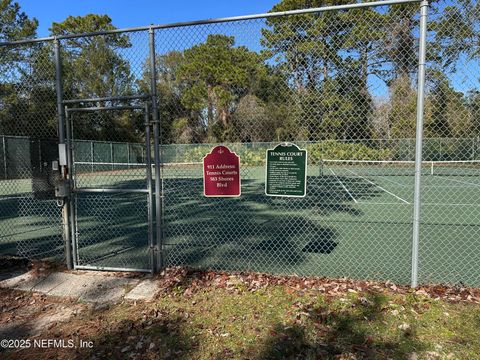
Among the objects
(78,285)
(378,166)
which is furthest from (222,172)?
(378,166)

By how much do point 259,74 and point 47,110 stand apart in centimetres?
362

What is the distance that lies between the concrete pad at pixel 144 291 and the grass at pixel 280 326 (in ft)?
0.45

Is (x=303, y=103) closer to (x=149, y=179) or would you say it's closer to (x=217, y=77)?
(x=217, y=77)

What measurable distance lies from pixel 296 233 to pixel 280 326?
4546 millimetres

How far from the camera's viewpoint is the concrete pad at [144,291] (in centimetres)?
450

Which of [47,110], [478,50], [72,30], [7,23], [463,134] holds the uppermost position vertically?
[72,30]

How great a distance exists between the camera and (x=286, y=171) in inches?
185

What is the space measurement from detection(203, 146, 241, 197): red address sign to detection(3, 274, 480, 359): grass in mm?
1252

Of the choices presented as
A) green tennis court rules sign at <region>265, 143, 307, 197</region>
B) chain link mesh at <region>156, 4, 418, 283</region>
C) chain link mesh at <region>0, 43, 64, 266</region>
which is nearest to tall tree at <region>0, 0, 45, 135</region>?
chain link mesh at <region>0, 43, 64, 266</region>

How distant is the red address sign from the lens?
4.77m

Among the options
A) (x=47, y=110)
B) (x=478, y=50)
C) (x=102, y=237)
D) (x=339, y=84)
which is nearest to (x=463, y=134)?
(x=478, y=50)

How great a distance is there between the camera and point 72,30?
181 feet

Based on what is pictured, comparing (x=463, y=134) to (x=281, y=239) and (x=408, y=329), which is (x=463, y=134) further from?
(x=281, y=239)

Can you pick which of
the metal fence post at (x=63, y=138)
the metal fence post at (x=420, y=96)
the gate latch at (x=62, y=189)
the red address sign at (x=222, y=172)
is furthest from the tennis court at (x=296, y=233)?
the metal fence post at (x=420, y=96)
